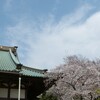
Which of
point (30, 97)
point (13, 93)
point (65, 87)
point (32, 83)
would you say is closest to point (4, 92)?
point (13, 93)

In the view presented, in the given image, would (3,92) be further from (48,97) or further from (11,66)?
(48,97)

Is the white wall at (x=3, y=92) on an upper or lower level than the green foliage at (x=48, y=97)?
lower

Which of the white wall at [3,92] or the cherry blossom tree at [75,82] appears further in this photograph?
the cherry blossom tree at [75,82]

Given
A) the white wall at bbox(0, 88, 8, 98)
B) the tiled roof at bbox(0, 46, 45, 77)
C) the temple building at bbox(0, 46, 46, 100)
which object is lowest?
the white wall at bbox(0, 88, 8, 98)

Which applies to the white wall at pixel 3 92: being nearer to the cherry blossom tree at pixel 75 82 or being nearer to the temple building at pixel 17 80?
the temple building at pixel 17 80

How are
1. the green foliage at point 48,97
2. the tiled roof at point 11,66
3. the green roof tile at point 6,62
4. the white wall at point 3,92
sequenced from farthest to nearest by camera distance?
the green foliage at point 48,97
the green roof tile at point 6,62
the tiled roof at point 11,66
the white wall at point 3,92

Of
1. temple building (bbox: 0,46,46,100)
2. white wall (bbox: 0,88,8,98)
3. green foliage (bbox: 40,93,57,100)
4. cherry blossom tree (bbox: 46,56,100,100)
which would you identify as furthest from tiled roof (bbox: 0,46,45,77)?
green foliage (bbox: 40,93,57,100)

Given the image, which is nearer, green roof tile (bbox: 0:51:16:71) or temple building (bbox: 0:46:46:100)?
temple building (bbox: 0:46:46:100)

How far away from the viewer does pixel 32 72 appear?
19.1 metres

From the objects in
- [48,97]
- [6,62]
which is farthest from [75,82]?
[6,62]

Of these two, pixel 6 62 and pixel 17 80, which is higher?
pixel 6 62

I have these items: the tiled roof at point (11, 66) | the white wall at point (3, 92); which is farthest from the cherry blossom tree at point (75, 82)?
the white wall at point (3, 92)

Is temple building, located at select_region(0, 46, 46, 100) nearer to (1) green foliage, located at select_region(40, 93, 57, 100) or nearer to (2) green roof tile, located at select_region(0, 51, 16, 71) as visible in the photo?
(2) green roof tile, located at select_region(0, 51, 16, 71)

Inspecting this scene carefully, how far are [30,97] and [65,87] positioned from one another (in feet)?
19.9
